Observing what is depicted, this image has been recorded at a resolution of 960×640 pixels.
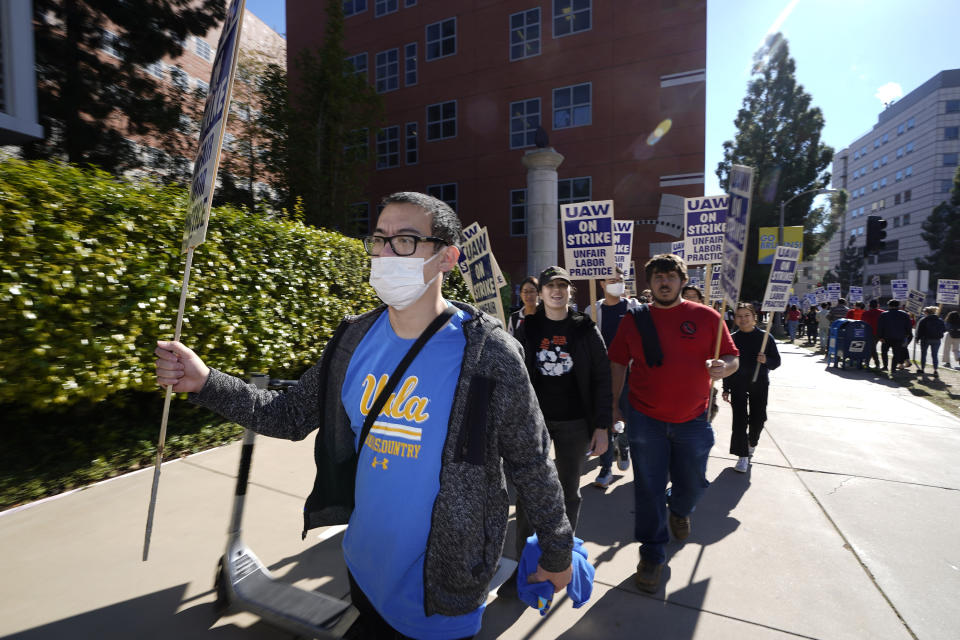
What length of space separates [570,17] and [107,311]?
904 inches

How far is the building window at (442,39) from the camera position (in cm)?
2320

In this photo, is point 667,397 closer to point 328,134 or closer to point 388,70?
point 328,134

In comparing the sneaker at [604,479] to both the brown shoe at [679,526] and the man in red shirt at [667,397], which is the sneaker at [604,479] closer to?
the brown shoe at [679,526]

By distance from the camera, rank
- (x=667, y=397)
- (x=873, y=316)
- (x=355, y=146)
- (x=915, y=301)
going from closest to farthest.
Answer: (x=667, y=397), (x=873, y=316), (x=915, y=301), (x=355, y=146)

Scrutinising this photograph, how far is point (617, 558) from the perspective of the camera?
11.6 ft

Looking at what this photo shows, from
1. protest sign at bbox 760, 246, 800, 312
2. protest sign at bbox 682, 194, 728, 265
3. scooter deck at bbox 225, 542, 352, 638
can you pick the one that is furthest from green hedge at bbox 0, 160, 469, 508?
protest sign at bbox 760, 246, 800, 312

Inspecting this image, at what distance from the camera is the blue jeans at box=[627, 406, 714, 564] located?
10.6ft

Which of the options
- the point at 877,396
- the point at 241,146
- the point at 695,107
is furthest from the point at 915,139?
the point at 241,146

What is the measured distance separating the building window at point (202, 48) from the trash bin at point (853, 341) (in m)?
40.3

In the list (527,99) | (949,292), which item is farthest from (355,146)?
(949,292)

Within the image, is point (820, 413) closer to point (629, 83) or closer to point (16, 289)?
point (16, 289)

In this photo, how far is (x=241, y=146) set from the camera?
656 inches

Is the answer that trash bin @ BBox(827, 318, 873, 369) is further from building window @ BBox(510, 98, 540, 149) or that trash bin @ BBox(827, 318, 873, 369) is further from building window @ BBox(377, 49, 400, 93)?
building window @ BBox(377, 49, 400, 93)

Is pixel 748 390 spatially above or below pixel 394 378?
below
